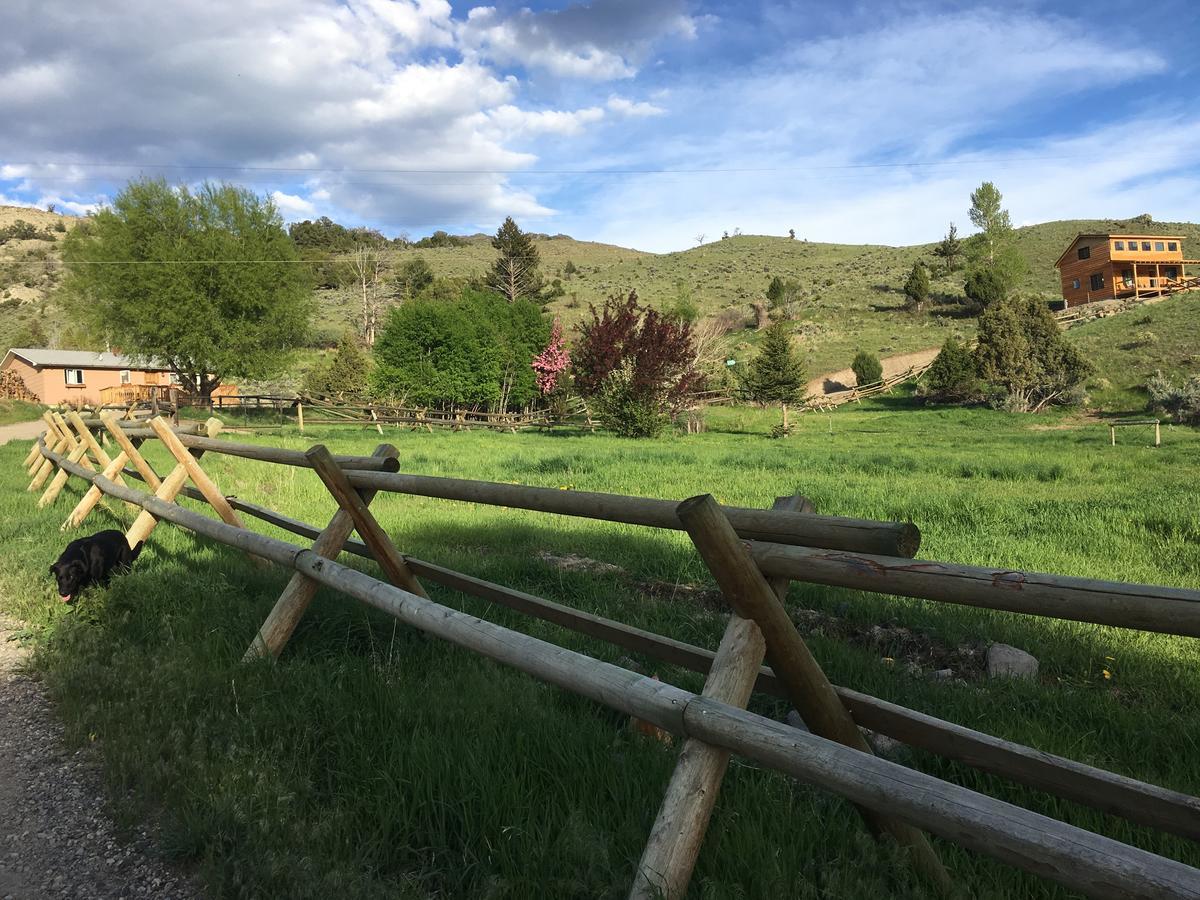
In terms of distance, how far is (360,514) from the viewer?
148 inches

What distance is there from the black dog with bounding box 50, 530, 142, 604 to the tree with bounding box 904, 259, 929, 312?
192ft

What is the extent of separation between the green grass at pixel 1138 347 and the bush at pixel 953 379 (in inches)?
177

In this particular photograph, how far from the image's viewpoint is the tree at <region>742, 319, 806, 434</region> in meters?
34.5

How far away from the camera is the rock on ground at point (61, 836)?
236 cm

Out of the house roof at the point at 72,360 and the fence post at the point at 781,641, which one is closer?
the fence post at the point at 781,641

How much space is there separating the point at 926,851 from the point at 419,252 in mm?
110478

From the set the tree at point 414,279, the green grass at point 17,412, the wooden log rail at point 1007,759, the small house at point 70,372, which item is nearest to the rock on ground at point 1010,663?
the wooden log rail at point 1007,759

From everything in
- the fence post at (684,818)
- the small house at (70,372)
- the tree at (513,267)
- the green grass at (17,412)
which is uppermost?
the tree at (513,267)

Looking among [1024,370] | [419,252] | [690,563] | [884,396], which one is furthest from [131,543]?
[419,252]

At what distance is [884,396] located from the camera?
124 ft

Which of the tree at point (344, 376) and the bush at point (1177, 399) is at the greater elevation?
the tree at point (344, 376)

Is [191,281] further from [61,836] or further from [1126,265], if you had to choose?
[1126,265]

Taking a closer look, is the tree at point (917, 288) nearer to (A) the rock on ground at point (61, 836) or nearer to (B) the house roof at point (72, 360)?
(B) the house roof at point (72, 360)

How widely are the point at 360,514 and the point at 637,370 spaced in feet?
71.1
